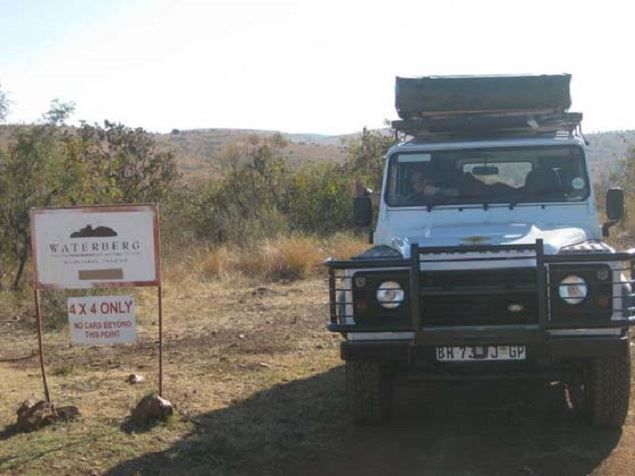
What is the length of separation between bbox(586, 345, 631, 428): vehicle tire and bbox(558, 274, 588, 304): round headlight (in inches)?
18.3

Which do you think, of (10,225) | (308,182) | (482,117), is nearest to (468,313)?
(482,117)

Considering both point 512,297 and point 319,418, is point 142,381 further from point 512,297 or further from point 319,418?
point 512,297

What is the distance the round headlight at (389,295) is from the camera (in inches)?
203

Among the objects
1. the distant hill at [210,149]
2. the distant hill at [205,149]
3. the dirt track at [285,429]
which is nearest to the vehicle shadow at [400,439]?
the dirt track at [285,429]

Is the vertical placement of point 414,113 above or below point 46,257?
above

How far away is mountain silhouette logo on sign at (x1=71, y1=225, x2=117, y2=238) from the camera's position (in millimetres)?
5797

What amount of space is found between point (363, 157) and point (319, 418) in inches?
677

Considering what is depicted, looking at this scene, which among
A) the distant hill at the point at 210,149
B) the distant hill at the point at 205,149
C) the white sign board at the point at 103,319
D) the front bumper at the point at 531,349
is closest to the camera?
the front bumper at the point at 531,349

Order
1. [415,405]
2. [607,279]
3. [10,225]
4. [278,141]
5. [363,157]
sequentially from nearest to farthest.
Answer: [607,279] → [415,405] → [10,225] → [363,157] → [278,141]

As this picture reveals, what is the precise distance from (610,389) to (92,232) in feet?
12.3

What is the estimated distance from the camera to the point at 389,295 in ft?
17.0

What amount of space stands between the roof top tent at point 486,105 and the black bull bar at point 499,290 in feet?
6.83

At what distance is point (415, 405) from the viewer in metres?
6.39

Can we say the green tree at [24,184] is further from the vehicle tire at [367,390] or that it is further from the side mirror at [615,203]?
the side mirror at [615,203]
